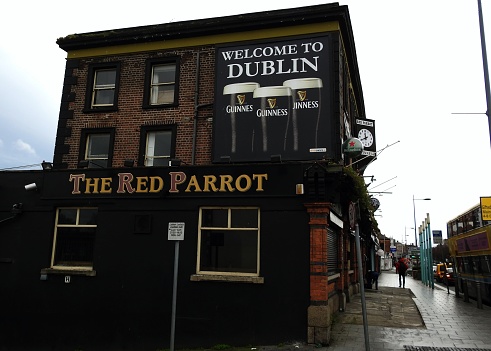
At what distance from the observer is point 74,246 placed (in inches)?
490

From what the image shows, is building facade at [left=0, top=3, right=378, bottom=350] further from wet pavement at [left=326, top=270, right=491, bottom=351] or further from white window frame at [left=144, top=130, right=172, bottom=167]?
wet pavement at [left=326, top=270, right=491, bottom=351]

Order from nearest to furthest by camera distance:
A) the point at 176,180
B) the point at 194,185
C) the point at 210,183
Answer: the point at 210,183
the point at 194,185
the point at 176,180

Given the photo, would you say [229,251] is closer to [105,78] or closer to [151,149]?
[151,149]

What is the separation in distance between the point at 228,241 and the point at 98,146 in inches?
244

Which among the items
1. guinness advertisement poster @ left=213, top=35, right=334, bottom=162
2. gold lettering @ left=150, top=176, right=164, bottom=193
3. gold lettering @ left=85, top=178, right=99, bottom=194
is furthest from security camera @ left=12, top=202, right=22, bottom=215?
guinness advertisement poster @ left=213, top=35, right=334, bottom=162

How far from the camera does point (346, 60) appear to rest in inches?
624

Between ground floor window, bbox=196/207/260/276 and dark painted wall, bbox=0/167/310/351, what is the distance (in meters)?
0.25

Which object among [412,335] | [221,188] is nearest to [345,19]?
[221,188]

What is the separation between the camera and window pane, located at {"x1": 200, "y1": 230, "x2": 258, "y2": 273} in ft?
36.2

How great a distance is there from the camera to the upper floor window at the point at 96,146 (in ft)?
46.6

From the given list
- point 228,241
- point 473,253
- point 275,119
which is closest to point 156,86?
point 275,119

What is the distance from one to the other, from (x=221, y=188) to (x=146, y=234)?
2467 millimetres

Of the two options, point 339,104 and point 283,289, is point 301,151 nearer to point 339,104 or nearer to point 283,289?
point 339,104

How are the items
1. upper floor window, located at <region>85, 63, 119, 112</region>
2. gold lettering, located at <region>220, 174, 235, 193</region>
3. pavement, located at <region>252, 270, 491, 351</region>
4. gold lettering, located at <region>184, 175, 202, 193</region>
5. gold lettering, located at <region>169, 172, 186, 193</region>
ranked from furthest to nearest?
upper floor window, located at <region>85, 63, 119, 112</region>, gold lettering, located at <region>169, 172, 186, 193</region>, gold lettering, located at <region>184, 175, 202, 193</region>, gold lettering, located at <region>220, 174, 235, 193</region>, pavement, located at <region>252, 270, 491, 351</region>
